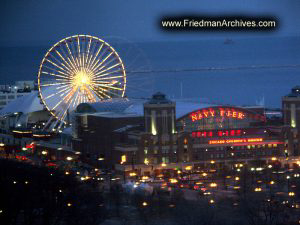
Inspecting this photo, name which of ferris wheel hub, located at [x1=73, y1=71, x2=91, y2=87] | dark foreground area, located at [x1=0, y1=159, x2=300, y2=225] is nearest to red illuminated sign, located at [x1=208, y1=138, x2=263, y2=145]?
dark foreground area, located at [x1=0, y1=159, x2=300, y2=225]

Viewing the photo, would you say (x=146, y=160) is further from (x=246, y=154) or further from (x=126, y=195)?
(x=126, y=195)

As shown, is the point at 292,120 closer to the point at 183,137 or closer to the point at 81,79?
the point at 183,137

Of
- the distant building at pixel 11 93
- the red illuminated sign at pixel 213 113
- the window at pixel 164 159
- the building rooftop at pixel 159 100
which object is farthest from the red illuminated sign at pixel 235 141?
the distant building at pixel 11 93

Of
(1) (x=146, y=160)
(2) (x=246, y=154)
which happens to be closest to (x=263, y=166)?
(2) (x=246, y=154)

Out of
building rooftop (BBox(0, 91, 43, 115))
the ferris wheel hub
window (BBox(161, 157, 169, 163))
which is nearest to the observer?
window (BBox(161, 157, 169, 163))

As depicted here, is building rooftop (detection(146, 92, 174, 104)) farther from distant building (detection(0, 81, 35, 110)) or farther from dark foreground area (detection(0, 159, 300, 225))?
distant building (detection(0, 81, 35, 110))

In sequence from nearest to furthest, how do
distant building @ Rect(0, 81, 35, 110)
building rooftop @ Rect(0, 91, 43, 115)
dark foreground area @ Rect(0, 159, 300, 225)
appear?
dark foreground area @ Rect(0, 159, 300, 225)
building rooftop @ Rect(0, 91, 43, 115)
distant building @ Rect(0, 81, 35, 110)

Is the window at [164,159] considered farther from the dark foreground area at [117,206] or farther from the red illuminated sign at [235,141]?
the dark foreground area at [117,206]

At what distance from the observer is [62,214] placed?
71.2ft

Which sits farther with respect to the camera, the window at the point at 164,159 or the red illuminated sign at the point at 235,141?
the red illuminated sign at the point at 235,141

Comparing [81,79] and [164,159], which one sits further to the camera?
[81,79]

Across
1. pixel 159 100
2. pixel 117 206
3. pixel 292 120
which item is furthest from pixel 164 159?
pixel 117 206

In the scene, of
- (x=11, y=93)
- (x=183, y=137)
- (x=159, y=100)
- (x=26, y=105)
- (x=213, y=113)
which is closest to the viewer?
(x=183, y=137)

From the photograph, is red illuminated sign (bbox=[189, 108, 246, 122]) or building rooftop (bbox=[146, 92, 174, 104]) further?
red illuminated sign (bbox=[189, 108, 246, 122])
